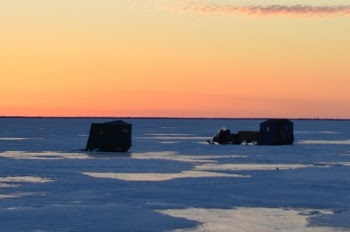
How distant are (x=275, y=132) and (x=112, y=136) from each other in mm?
22591

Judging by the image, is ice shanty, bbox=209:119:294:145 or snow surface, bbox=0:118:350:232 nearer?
snow surface, bbox=0:118:350:232

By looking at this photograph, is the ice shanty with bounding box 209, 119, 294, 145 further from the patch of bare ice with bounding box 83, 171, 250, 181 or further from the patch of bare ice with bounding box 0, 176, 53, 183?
the patch of bare ice with bounding box 0, 176, 53, 183

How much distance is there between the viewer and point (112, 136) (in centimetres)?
6581

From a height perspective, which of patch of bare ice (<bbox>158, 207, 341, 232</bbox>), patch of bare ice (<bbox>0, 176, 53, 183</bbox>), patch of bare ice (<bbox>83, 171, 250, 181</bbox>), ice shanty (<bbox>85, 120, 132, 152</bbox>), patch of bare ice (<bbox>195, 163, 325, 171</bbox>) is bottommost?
patch of bare ice (<bbox>158, 207, 341, 232</bbox>)

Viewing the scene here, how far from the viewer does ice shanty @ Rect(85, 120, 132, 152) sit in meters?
65.6

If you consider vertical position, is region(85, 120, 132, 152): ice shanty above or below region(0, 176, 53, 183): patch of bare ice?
above

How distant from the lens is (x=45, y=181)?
35688 mm

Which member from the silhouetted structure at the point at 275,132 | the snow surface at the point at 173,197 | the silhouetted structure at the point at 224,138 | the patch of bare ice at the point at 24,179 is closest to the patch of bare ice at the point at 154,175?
the snow surface at the point at 173,197

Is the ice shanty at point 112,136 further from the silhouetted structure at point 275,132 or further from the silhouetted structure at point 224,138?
the silhouetted structure at point 224,138

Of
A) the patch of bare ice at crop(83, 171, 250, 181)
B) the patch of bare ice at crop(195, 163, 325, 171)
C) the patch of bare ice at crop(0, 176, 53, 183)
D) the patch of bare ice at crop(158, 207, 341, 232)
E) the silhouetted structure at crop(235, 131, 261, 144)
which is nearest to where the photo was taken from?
the patch of bare ice at crop(158, 207, 341, 232)

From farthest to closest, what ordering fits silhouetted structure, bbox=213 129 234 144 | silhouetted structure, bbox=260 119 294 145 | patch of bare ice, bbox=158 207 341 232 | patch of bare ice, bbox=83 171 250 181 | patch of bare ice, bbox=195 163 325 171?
silhouetted structure, bbox=213 129 234 144
silhouetted structure, bbox=260 119 294 145
patch of bare ice, bbox=195 163 325 171
patch of bare ice, bbox=83 171 250 181
patch of bare ice, bbox=158 207 341 232

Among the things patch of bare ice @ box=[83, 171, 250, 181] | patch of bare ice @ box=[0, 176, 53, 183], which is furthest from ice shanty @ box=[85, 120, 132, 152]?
patch of bare ice @ box=[0, 176, 53, 183]

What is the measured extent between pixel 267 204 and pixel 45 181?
1228 cm

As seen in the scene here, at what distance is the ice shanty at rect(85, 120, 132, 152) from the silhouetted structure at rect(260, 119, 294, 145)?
20615 mm
